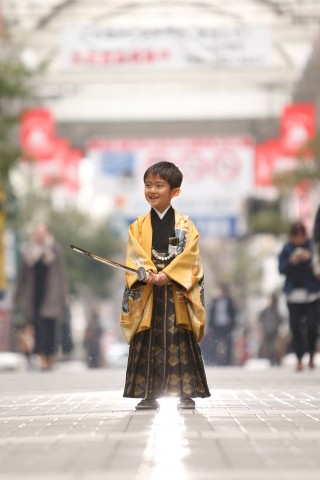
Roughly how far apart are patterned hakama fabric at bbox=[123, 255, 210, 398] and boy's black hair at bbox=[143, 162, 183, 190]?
68 cm

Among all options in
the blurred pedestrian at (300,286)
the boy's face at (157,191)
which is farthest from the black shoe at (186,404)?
the blurred pedestrian at (300,286)

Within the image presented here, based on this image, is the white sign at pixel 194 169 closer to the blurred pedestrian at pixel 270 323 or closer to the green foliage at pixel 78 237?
the blurred pedestrian at pixel 270 323

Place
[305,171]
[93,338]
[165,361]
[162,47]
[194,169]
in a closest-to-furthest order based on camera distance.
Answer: [165,361] < [93,338] < [162,47] < [305,171] < [194,169]

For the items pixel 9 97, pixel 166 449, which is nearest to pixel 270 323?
pixel 9 97

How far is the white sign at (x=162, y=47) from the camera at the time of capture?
1293 inches

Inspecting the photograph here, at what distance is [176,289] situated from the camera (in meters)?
9.42

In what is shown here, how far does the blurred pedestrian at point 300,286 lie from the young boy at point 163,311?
7794mm

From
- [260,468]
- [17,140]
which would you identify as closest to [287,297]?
[260,468]

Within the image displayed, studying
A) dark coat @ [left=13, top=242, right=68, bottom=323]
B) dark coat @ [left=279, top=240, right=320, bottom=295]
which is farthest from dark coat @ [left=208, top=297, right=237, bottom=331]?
dark coat @ [left=279, top=240, right=320, bottom=295]

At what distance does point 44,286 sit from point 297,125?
16022 mm

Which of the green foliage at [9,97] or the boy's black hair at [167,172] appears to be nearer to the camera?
the boy's black hair at [167,172]

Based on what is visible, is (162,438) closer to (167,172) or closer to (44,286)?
(167,172)

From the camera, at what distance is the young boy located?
934cm

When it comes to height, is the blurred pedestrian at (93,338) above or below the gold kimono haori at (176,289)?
above
